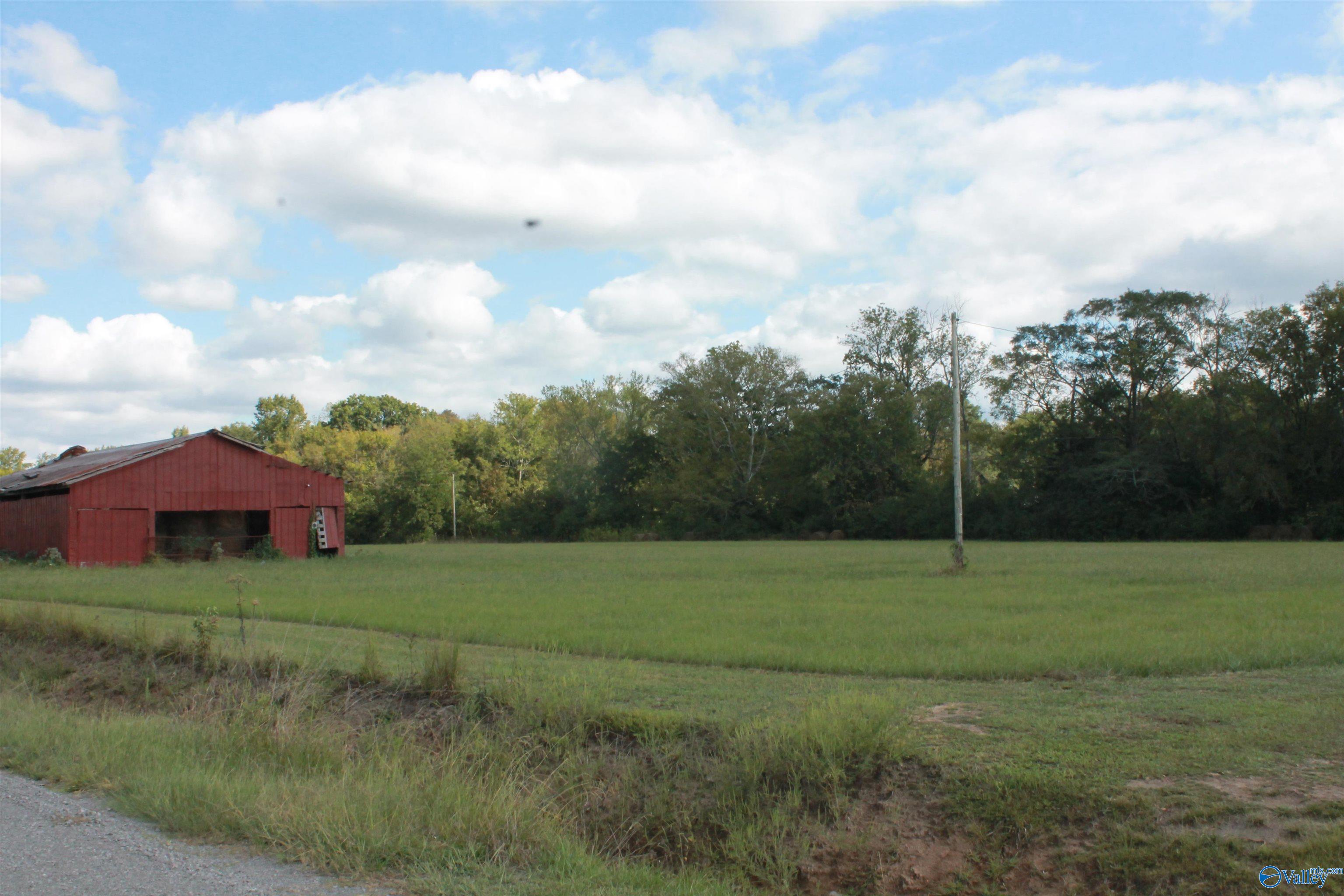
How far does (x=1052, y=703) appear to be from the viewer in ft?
33.4

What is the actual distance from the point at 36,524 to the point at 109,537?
162 inches

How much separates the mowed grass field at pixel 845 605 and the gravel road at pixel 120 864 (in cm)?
773

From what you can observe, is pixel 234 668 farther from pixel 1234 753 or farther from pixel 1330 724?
pixel 1330 724

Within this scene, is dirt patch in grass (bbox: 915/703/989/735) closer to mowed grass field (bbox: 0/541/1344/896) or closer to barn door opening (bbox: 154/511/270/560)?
mowed grass field (bbox: 0/541/1344/896)

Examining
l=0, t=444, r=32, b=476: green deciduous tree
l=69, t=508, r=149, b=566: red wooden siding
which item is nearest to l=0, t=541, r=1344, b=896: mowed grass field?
l=69, t=508, r=149, b=566: red wooden siding

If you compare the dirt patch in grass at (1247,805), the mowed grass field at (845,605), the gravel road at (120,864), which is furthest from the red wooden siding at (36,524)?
the dirt patch in grass at (1247,805)

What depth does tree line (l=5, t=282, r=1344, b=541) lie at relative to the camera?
55594 millimetres

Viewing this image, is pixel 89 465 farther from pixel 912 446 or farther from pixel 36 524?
pixel 912 446

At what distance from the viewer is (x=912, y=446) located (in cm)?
7500

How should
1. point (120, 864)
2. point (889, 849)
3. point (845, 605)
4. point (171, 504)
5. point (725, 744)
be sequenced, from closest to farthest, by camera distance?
point (120, 864)
point (889, 849)
point (725, 744)
point (845, 605)
point (171, 504)

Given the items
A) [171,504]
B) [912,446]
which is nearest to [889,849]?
[171,504]

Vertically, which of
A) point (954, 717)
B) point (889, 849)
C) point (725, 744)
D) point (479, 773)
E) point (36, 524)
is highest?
point (36, 524)

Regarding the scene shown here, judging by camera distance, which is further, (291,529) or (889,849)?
(291,529)

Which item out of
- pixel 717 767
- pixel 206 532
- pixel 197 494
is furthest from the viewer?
pixel 206 532
